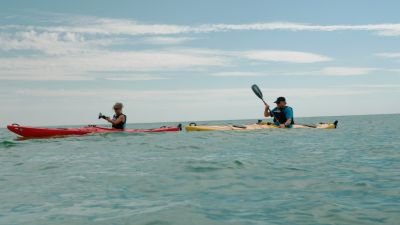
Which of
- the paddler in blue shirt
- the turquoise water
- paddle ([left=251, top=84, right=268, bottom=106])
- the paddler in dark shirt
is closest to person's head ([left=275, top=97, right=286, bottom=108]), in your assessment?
the paddler in blue shirt

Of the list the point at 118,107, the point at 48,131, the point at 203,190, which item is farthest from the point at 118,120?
the point at 203,190

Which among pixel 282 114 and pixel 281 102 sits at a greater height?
pixel 281 102

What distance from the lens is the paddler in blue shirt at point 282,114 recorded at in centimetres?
1862

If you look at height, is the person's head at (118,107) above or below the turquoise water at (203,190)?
above

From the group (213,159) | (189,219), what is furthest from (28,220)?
(213,159)

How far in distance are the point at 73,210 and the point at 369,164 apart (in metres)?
5.81

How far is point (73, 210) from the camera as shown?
457 cm

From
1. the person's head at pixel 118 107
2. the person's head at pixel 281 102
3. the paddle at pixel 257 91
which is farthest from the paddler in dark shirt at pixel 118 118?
the paddle at pixel 257 91

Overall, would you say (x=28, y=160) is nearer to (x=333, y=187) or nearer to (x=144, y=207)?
(x=144, y=207)

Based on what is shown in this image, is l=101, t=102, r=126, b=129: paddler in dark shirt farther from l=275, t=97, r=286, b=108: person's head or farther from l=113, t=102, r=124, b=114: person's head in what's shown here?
l=275, t=97, r=286, b=108: person's head

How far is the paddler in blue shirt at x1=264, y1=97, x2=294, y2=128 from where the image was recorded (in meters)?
18.6

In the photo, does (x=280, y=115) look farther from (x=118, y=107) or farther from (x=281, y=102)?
(x=118, y=107)

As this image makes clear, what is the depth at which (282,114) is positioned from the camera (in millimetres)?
18875

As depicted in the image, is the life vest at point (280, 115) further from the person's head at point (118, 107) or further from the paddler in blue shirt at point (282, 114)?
the person's head at point (118, 107)
